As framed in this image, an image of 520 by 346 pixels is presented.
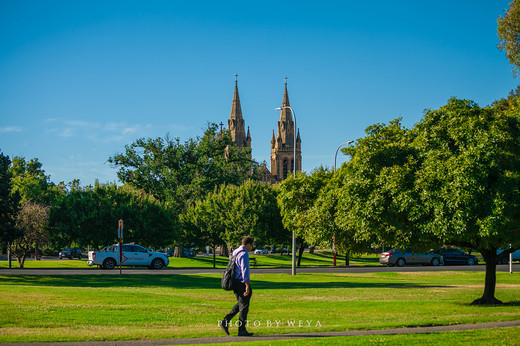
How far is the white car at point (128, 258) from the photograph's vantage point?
115ft

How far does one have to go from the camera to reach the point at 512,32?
28.9m

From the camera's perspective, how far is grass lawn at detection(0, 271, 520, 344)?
419 inches

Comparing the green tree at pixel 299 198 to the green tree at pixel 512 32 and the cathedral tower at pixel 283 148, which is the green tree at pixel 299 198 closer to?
the green tree at pixel 512 32

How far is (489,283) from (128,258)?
78.6 feet

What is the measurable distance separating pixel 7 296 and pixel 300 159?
5277 inches

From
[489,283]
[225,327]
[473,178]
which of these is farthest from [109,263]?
[225,327]

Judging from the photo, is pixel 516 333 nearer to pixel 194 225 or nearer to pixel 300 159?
Answer: pixel 194 225

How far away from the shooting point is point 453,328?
11469mm

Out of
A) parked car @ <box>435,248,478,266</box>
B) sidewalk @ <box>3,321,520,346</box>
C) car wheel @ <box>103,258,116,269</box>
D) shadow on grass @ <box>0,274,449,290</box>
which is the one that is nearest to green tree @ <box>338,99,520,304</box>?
sidewalk @ <box>3,321,520,346</box>

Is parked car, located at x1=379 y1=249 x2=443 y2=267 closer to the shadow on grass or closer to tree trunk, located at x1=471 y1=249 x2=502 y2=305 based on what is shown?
the shadow on grass

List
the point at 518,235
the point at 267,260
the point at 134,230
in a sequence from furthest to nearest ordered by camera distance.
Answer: the point at 267,260
the point at 134,230
the point at 518,235

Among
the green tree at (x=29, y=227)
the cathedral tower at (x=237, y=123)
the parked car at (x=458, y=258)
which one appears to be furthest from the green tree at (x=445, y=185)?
the cathedral tower at (x=237, y=123)

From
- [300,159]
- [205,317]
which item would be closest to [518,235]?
[205,317]

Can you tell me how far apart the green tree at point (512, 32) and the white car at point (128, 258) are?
2344 centimetres
